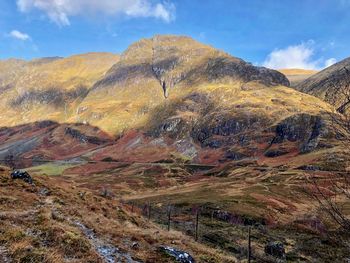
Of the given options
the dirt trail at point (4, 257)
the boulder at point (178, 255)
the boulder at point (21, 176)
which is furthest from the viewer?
the boulder at point (21, 176)

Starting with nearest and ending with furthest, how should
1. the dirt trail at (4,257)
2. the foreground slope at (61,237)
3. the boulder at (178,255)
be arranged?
the dirt trail at (4,257) < the foreground slope at (61,237) < the boulder at (178,255)

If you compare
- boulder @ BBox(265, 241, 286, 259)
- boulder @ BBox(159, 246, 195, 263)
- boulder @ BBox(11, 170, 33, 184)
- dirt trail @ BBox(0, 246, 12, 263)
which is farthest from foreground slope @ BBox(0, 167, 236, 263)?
boulder @ BBox(265, 241, 286, 259)

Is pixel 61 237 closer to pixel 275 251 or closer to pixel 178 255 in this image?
pixel 178 255

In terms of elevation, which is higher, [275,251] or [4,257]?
[4,257]

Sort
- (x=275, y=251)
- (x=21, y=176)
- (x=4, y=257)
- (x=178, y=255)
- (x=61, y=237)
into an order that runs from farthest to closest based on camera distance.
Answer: (x=275, y=251) < (x=21, y=176) < (x=178, y=255) < (x=61, y=237) < (x=4, y=257)

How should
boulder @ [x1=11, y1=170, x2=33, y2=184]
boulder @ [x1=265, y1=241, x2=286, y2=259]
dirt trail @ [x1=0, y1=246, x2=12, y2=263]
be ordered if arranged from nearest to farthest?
dirt trail @ [x1=0, y1=246, x2=12, y2=263] → boulder @ [x1=11, y1=170, x2=33, y2=184] → boulder @ [x1=265, y1=241, x2=286, y2=259]

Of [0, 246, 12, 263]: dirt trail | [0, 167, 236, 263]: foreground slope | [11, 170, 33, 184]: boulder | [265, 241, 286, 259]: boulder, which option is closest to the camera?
[0, 246, 12, 263]: dirt trail

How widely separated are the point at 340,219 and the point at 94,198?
35.7 metres

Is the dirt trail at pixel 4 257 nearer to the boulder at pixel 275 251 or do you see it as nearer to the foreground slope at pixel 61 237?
the foreground slope at pixel 61 237

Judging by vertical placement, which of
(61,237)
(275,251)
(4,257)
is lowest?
(275,251)

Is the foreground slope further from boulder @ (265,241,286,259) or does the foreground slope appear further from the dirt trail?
boulder @ (265,241,286,259)

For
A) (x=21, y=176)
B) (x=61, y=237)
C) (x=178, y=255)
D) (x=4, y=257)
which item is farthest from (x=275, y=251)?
(x=4, y=257)

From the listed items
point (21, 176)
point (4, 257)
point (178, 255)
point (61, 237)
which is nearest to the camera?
point (4, 257)

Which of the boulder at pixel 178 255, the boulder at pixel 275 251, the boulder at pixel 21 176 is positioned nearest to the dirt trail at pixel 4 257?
the boulder at pixel 178 255
